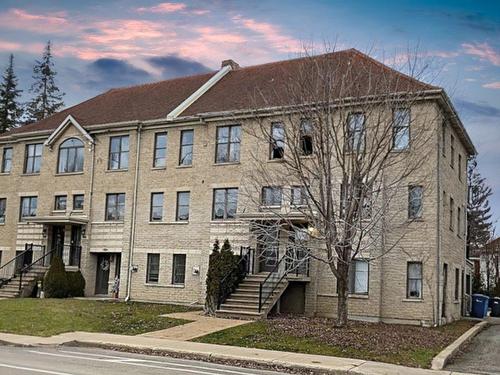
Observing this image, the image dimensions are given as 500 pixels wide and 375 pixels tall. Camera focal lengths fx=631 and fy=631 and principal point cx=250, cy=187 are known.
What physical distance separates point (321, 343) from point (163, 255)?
13.7m

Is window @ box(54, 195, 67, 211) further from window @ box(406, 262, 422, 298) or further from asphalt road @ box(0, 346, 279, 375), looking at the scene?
window @ box(406, 262, 422, 298)

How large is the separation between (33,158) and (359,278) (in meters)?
19.6

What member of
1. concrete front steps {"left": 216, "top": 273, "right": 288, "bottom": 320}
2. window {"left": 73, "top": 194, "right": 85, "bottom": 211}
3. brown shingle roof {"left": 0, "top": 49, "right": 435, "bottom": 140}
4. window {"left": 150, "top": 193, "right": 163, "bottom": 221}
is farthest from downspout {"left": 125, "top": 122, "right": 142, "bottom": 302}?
concrete front steps {"left": 216, "top": 273, "right": 288, "bottom": 320}

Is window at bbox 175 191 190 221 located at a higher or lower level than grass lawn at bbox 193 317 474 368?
higher

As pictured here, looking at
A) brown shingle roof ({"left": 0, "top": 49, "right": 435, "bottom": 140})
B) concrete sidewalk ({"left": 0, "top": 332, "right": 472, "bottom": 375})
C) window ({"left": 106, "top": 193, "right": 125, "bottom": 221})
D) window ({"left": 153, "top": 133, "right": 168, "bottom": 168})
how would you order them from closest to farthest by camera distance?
concrete sidewalk ({"left": 0, "top": 332, "right": 472, "bottom": 375}) < brown shingle roof ({"left": 0, "top": 49, "right": 435, "bottom": 140}) < window ({"left": 153, "top": 133, "right": 168, "bottom": 168}) < window ({"left": 106, "top": 193, "right": 125, "bottom": 221})

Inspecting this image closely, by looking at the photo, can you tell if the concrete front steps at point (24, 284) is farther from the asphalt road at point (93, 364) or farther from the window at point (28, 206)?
the asphalt road at point (93, 364)

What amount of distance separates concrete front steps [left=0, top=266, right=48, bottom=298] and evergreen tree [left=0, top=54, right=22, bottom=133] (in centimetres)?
3266

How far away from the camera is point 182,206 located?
2978cm

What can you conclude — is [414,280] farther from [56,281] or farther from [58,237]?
[58,237]

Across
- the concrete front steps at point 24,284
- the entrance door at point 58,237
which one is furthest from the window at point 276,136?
the concrete front steps at point 24,284

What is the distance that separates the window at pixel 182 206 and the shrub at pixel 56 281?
5.98m

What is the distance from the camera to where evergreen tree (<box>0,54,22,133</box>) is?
2389 inches

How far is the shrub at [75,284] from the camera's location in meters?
30.0

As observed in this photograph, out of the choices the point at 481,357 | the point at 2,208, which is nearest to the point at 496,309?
the point at 481,357
